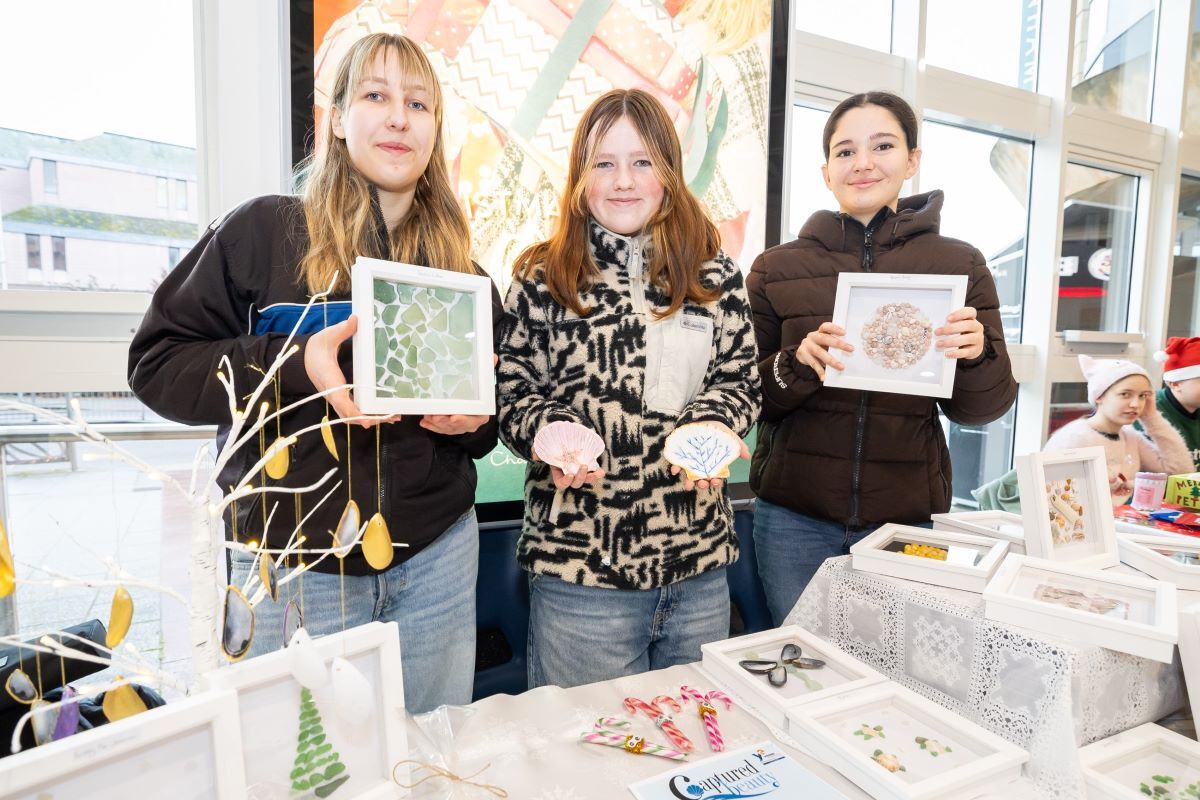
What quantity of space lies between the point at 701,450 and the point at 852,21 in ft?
9.26

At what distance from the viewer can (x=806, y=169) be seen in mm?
2891

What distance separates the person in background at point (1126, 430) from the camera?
108 inches

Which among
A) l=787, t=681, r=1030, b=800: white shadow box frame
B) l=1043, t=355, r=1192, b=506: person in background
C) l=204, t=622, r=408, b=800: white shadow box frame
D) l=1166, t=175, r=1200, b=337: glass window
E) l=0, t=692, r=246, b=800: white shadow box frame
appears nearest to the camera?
l=0, t=692, r=246, b=800: white shadow box frame

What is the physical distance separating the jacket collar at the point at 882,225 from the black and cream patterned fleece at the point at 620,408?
1.65 ft

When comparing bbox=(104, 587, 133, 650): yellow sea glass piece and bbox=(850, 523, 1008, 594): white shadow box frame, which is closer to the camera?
bbox=(104, 587, 133, 650): yellow sea glass piece

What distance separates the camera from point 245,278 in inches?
43.2

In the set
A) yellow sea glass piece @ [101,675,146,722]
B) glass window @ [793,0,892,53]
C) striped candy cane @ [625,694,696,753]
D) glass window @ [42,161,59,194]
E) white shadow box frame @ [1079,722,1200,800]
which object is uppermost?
glass window @ [793,0,892,53]

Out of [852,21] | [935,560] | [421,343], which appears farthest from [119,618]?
[852,21]

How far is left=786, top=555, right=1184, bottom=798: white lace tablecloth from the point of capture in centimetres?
93

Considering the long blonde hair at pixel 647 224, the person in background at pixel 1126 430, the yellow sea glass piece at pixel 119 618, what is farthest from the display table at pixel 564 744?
the person in background at pixel 1126 430

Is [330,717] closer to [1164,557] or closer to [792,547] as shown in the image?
[792,547]

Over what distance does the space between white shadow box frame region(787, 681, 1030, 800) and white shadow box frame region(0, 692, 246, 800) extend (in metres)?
0.73

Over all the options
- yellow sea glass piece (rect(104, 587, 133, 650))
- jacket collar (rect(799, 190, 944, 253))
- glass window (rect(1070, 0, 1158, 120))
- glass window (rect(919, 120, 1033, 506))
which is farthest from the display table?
glass window (rect(1070, 0, 1158, 120))

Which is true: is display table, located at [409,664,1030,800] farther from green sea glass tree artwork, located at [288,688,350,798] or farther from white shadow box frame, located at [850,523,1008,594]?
white shadow box frame, located at [850,523,1008,594]
